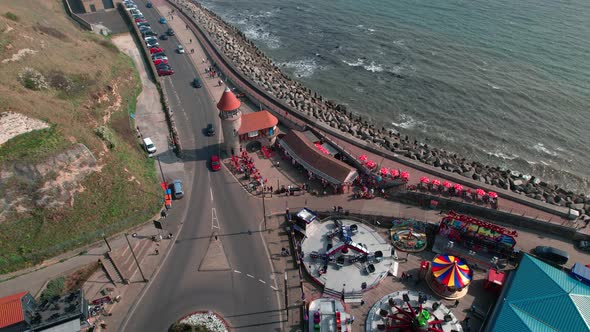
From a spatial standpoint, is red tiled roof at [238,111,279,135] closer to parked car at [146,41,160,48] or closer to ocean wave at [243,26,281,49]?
parked car at [146,41,160,48]

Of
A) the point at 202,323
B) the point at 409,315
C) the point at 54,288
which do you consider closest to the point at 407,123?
the point at 409,315

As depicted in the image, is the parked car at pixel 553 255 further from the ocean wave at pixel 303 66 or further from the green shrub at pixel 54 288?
the ocean wave at pixel 303 66

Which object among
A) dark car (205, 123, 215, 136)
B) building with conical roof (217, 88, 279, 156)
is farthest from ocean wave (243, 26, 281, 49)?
building with conical roof (217, 88, 279, 156)

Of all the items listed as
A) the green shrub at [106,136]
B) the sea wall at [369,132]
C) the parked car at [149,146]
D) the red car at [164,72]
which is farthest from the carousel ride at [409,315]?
the red car at [164,72]

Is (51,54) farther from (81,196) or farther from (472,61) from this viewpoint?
(472,61)

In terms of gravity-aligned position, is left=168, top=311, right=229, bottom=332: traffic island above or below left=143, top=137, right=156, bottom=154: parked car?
below

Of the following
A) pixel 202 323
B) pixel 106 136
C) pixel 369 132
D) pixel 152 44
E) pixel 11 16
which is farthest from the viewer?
pixel 152 44

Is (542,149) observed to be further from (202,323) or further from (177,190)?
(202,323)
